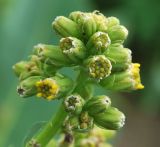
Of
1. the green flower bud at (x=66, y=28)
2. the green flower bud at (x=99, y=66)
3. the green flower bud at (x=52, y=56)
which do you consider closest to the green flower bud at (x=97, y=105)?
the green flower bud at (x=99, y=66)

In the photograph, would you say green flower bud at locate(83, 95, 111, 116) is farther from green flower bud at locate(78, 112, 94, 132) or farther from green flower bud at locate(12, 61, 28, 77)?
green flower bud at locate(12, 61, 28, 77)

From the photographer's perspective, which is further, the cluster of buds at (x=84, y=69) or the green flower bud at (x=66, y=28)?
the green flower bud at (x=66, y=28)

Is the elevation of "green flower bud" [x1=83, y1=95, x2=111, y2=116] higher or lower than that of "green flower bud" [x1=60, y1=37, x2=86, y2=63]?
lower

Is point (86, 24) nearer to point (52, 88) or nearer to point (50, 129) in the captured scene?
point (52, 88)

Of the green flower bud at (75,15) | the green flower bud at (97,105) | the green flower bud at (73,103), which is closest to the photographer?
the green flower bud at (73,103)

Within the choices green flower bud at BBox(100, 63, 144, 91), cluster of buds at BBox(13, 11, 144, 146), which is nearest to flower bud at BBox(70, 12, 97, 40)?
cluster of buds at BBox(13, 11, 144, 146)

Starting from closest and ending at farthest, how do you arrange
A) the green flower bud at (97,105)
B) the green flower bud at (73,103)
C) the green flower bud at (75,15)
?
the green flower bud at (73,103) → the green flower bud at (97,105) → the green flower bud at (75,15)

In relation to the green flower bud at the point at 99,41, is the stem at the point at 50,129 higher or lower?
lower

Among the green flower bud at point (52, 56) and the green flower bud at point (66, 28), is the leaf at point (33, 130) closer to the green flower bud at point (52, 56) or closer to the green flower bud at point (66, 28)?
the green flower bud at point (52, 56)
